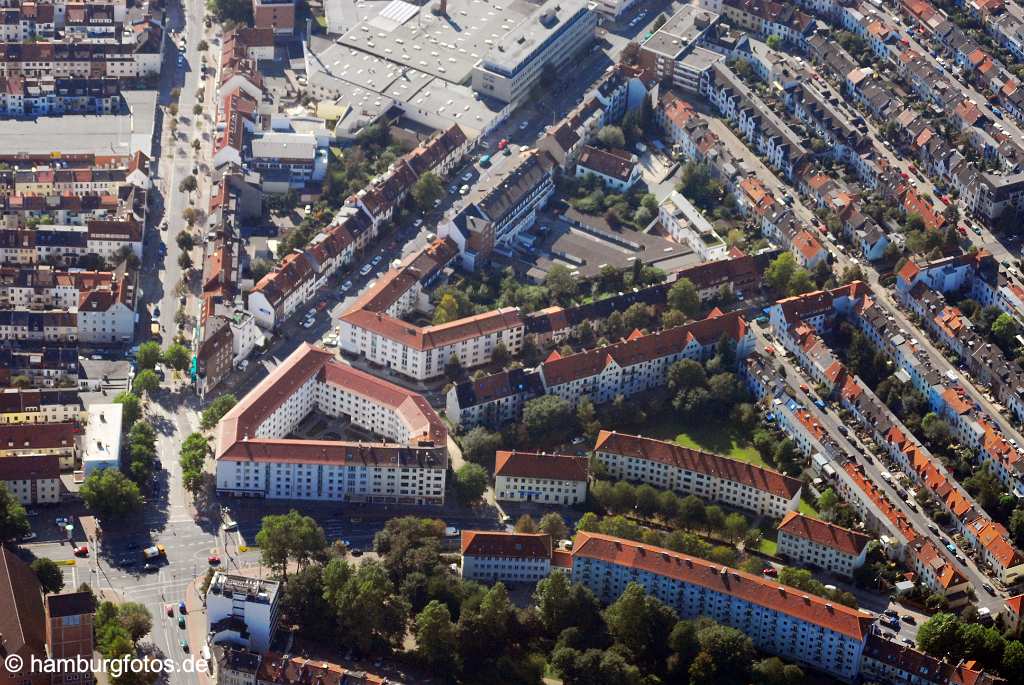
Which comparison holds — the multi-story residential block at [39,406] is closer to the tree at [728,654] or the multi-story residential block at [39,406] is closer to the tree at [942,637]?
the tree at [728,654]

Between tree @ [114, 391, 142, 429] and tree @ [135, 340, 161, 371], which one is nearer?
tree @ [114, 391, 142, 429]

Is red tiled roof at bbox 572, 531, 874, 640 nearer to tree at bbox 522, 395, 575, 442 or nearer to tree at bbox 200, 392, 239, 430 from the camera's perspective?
tree at bbox 522, 395, 575, 442

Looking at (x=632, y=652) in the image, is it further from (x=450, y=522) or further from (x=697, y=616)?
(x=450, y=522)

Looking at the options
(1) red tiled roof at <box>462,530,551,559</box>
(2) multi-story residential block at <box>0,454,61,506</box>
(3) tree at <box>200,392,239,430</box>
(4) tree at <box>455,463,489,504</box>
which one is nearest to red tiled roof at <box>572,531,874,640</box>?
(1) red tiled roof at <box>462,530,551,559</box>

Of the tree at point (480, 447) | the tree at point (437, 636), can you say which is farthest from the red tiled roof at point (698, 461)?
the tree at point (437, 636)

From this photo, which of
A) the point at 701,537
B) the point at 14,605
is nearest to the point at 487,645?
the point at 701,537

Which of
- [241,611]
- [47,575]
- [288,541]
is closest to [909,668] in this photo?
[288,541]
